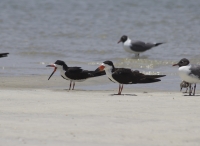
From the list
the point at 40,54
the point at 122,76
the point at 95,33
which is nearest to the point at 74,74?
the point at 122,76

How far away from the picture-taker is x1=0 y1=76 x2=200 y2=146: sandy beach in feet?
17.9

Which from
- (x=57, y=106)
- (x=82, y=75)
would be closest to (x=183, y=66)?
(x=82, y=75)

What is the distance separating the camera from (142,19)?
2244 centimetres

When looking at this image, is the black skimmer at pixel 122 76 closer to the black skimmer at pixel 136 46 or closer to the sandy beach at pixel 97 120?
the sandy beach at pixel 97 120

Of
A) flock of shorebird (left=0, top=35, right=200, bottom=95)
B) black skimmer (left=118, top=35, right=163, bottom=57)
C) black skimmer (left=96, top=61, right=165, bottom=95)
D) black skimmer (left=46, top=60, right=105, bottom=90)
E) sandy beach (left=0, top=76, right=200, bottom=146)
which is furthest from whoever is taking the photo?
black skimmer (left=118, top=35, right=163, bottom=57)

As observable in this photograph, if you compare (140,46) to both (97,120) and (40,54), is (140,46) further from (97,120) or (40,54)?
(97,120)

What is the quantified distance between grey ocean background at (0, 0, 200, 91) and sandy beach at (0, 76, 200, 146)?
7.84 feet

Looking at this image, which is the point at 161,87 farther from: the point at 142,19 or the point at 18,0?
the point at 18,0

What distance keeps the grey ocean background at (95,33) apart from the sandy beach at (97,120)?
7.84 feet

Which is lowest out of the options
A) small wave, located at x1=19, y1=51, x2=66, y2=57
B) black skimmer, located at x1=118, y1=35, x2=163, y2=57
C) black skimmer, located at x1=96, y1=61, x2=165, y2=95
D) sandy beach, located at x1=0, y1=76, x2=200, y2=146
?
sandy beach, located at x1=0, y1=76, x2=200, y2=146

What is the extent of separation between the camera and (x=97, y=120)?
20.5 feet

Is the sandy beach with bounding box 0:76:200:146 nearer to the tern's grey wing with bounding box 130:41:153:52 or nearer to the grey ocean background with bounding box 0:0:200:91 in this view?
the grey ocean background with bounding box 0:0:200:91

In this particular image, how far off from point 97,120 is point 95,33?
1292 centimetres

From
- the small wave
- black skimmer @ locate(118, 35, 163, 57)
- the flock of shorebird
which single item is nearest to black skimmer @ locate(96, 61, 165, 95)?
the flock of shorebird
